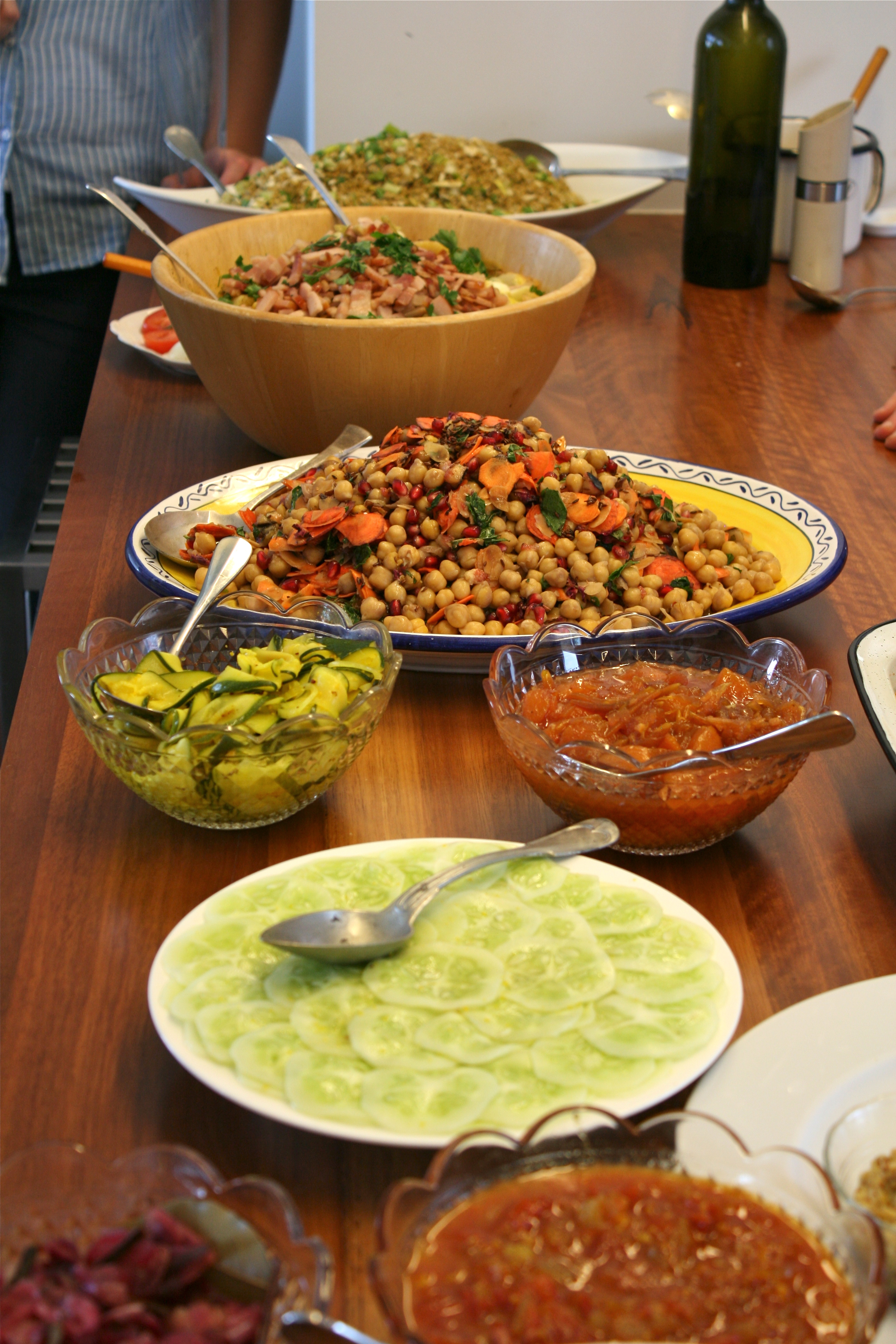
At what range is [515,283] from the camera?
82.0 inches

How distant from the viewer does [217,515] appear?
1.54m

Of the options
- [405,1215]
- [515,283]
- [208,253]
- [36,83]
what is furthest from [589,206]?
[405,1215]

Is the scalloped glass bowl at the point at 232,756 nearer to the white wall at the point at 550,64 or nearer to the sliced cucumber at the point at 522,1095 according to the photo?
the sliced cucumber at the point at 522,1095

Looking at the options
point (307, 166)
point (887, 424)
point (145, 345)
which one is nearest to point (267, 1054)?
point (887, 424)

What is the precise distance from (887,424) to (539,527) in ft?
3.30

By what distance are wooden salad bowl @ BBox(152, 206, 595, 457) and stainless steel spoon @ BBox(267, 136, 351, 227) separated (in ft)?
1.16

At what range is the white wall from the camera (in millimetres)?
3418

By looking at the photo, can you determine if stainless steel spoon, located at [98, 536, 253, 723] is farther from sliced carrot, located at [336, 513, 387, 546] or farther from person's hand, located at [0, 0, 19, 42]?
person's hand, located at [0, 0, 19, 42]

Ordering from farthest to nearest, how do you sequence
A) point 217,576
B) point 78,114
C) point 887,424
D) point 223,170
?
point 223,170 → point 78,114 → point 887,424 → point 217,576

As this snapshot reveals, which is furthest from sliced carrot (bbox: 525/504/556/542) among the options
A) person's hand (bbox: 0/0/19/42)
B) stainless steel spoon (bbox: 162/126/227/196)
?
person's hand (bbox: 0/0/19/42)

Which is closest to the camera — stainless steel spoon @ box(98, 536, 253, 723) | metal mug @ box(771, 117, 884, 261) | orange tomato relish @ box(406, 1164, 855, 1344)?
orange tomato relish @ box(406, 1164, 855, 1344)

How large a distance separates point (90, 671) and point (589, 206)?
6.80 feet

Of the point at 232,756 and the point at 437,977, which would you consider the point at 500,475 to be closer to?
the point at 232,756

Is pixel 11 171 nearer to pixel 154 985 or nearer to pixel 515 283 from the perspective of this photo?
pixel 515 283
